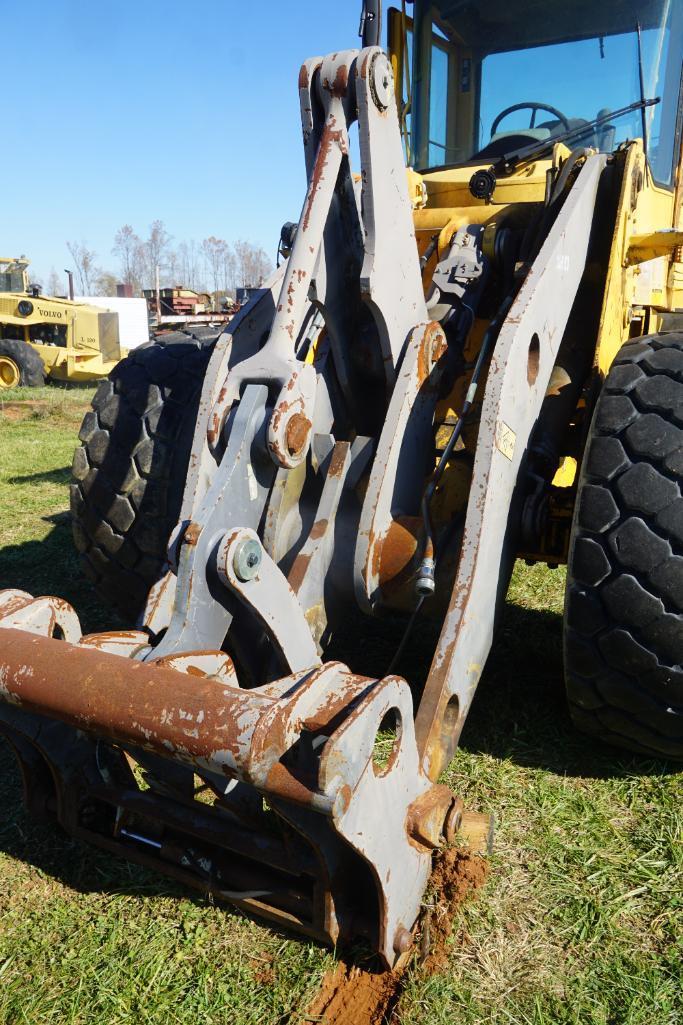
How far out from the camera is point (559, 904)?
226 cm

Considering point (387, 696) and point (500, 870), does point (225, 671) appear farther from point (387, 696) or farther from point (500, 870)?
point (500, 870)

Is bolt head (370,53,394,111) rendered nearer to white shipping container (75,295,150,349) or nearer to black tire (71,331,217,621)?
black tire (71,331,217,621)

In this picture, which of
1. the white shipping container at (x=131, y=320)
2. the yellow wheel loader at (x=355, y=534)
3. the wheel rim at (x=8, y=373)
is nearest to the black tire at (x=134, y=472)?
the yellow wheel loader at (x=355, y=534)

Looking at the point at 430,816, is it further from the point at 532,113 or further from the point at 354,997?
the point at 532,113

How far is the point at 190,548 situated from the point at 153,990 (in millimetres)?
1091

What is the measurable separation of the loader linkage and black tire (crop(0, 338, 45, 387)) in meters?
15.4

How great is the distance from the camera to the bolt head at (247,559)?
A: 7.11ft

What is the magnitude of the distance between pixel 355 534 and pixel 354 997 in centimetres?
130

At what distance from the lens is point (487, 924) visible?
2.18m

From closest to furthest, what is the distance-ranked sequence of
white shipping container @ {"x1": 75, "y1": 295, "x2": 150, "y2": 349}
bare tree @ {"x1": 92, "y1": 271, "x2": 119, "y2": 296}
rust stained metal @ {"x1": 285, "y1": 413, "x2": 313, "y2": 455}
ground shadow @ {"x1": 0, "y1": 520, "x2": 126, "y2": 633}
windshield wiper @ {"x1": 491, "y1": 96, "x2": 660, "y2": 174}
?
rust stained metal @ {"x1": 285, "y1": 413, "x2": 313, "y2": 455}, windshield wiper @ {"x1": 491, "y1": 96, "x2": 660, "y2": 174}, ground shadow @ {"x1": 0, "y1": 520, "x2": 126, "y2": 633}, white shipping container @ {"x1": 75, "y1": 295, "x2": 150, "y2": 349}, bare tree @ {"x1": 92, "y1": 271, "x2": 119, "y2": 296}

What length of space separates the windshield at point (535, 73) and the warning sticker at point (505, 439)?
6.96ft

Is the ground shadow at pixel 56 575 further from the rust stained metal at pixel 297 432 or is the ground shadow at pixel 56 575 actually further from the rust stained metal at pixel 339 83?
the rust stained metal at pixel 339 83

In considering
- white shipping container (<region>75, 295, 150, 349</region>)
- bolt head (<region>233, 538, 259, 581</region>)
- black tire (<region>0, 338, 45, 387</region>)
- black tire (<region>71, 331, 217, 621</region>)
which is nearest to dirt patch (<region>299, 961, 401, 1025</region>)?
bolt head (<region>233, 538, 259, 581</region>)

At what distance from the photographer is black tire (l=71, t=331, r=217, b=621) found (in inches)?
133
